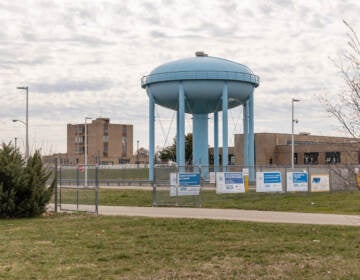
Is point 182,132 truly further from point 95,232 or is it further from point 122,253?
point 122,253

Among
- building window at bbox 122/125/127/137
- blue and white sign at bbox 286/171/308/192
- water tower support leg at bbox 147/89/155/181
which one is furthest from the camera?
building window at bbox 122/125/127/137

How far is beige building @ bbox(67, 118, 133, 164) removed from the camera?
117 m

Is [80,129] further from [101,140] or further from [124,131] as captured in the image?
[124,131]

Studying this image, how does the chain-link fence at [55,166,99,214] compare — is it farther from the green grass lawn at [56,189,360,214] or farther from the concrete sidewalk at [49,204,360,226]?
the concrete sidewalk at [49,204,360,226]

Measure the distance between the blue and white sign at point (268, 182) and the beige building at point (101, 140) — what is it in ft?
273

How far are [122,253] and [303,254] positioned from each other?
3830mm

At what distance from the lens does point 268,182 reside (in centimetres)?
3178

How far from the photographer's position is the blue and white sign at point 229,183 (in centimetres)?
2995

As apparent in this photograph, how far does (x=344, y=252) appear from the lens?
12.7 meters

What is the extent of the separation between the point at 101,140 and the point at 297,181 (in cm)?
8874

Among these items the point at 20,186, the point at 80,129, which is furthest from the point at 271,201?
the point at 80,129

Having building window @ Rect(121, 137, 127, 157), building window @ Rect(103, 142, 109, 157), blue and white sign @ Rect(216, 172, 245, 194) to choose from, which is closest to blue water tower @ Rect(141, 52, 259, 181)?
blue and white sign @ Rect(216, 172, 245, 194)

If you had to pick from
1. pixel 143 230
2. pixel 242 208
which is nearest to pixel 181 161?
pixel 242 208

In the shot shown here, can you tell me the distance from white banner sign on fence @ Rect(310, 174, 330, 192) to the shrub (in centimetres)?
1603
